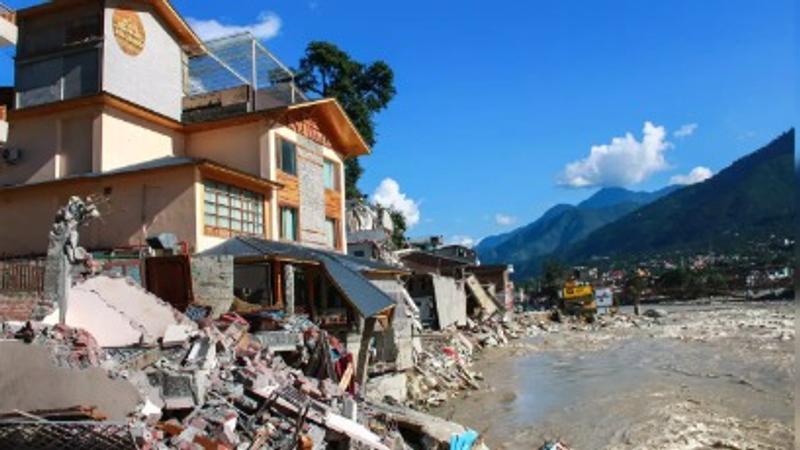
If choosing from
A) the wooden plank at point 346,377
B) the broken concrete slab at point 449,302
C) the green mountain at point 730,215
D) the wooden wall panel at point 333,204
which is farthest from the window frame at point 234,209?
the green mountain at point 730,215

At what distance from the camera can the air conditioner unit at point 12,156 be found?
22266mm

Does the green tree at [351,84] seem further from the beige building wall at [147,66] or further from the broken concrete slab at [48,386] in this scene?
the broken concrete slab at [48,386]

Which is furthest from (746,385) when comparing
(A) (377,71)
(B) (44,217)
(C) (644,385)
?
(A) (377,71)

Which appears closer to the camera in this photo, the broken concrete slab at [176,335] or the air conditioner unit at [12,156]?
the broken concrete slab at [176,335]

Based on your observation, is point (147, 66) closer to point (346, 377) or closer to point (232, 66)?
point (232, 66)

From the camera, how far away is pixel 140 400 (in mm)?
9312

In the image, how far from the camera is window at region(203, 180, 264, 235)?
66.7ft

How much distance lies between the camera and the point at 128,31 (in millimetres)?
22750

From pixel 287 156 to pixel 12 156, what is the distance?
8.60 meters

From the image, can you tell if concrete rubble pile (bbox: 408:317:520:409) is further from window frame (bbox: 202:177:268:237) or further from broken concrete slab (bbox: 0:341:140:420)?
broken concrete slab (bbox: 0:341:140:420)

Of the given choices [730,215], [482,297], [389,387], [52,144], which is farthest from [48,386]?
[730,215]

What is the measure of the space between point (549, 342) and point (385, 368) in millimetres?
21917

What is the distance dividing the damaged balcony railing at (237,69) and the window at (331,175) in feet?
9.11

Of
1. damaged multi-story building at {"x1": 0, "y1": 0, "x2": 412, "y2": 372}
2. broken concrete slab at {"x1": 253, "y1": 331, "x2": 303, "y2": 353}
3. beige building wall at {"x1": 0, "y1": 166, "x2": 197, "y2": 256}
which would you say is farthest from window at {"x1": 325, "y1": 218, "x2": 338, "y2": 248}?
broken concrete slab at {"x1": 253, "y1": 331, "x2": 303, "y2": 353}
